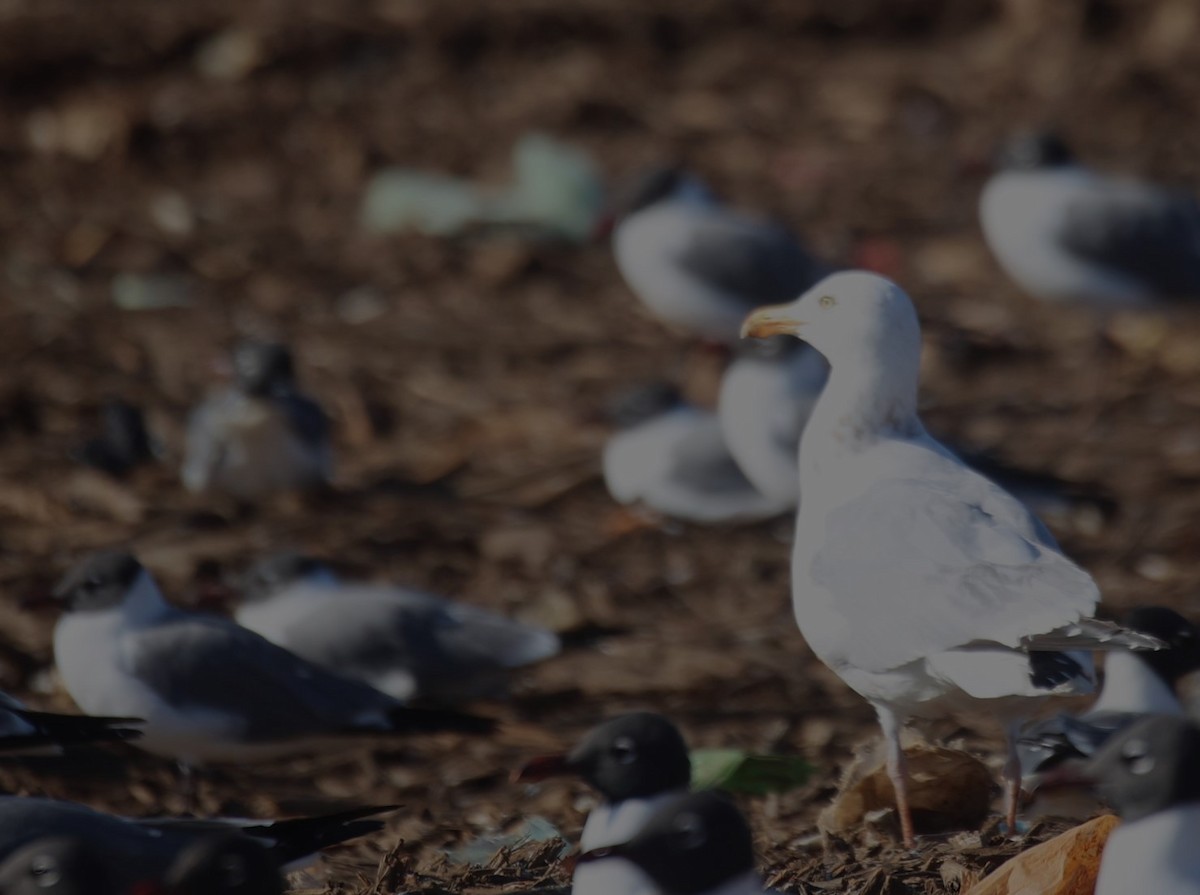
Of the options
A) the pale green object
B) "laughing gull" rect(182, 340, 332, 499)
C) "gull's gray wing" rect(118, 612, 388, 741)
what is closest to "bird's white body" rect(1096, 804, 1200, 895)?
"gull's gray wing" rect(118, 612, 388, 741)

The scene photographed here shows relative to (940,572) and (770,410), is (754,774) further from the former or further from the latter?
(770,410)

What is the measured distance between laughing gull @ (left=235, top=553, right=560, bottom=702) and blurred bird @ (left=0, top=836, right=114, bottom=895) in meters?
2.59

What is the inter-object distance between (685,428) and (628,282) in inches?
97.8

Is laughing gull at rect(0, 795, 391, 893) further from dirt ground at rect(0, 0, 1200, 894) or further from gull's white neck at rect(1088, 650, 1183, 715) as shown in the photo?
gull's white neck at rect(1088, 650, 1183, 715)

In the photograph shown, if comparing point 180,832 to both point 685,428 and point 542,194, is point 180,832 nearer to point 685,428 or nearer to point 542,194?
point 685,428

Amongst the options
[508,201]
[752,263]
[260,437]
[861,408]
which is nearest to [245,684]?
[861,408]

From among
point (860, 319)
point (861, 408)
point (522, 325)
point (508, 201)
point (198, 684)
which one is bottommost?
point (522, 325)

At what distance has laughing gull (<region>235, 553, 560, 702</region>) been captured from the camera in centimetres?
680

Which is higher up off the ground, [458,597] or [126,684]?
[126,684]

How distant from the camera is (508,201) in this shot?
41.5 feet

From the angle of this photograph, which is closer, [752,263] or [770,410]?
[770,410]

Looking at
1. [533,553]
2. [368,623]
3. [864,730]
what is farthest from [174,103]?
[864,730]

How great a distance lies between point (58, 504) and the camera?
8.59 m

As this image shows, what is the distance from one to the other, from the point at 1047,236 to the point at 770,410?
2.70 m
